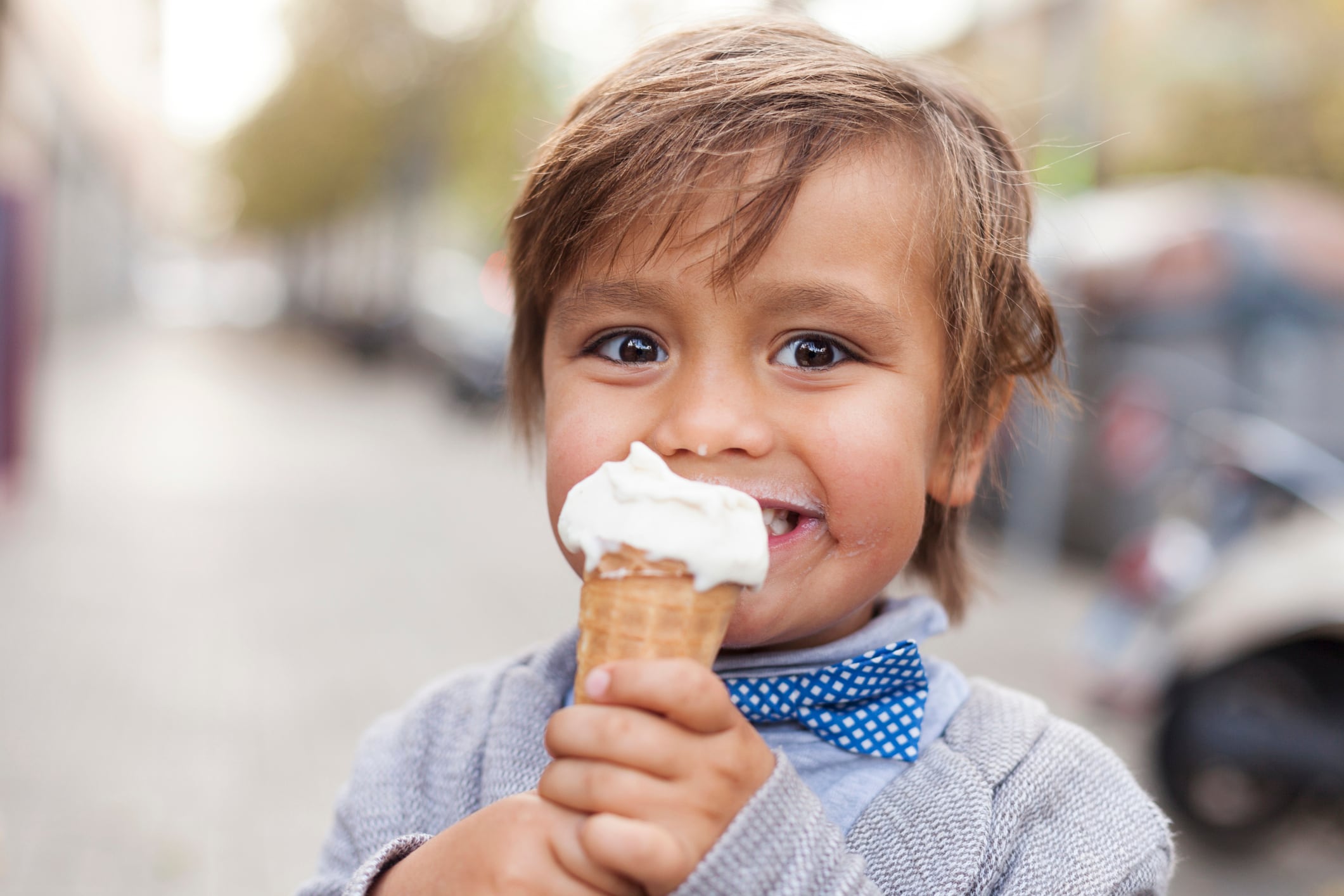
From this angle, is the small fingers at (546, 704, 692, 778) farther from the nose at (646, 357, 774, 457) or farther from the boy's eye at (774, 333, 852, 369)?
the boy's eye at (774, 333, 852, 369)

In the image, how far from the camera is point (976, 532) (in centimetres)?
878

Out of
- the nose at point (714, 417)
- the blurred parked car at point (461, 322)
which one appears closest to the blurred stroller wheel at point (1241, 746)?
the nose at point (714, 417)

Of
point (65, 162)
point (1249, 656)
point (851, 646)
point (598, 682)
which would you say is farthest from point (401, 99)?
point (598, 682)

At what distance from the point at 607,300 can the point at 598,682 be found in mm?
525

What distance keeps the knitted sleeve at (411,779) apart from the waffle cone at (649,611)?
438 mm

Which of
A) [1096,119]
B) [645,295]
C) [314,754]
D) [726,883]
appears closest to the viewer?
[726,883]

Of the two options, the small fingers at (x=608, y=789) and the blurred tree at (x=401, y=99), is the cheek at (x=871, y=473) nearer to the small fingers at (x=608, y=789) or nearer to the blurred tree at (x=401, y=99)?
the small fingers at (x=608, y=789)

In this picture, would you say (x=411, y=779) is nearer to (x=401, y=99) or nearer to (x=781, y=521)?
(x=781, y=521)

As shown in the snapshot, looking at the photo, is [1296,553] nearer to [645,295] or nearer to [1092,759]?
[1092,759]

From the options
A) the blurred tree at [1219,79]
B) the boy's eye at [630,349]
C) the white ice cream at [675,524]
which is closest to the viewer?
the white ice cream at [675,524]

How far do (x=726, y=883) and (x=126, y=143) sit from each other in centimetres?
5649

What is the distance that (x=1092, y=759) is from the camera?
5.31 ft

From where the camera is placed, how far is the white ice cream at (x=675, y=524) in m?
1.21

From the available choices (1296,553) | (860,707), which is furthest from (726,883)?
(1296,553)
